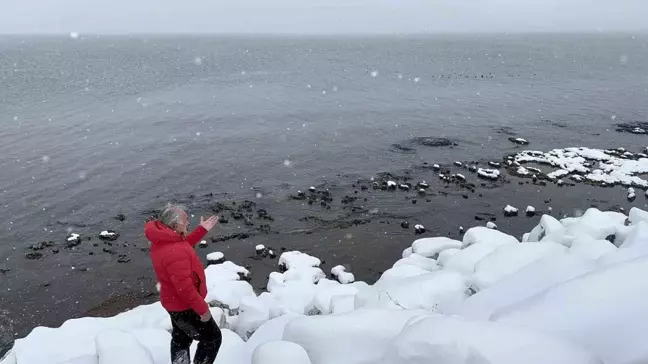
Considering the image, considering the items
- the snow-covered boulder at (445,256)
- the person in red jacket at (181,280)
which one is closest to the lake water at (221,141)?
the snow-covered boulder at (445,256)

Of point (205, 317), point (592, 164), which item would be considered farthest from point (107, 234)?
point (592, 164)

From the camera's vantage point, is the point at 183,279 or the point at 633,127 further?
the point at 633,127

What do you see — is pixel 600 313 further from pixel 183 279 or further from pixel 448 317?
pixel 183 279

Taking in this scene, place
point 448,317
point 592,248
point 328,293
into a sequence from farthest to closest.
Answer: point 328,293
point 592,248
point 448,317

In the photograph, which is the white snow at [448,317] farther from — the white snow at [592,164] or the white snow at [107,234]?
the white snow at [592,164]

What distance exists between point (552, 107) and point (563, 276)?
43524 mm

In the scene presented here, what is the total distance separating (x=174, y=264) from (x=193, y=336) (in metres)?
1.45

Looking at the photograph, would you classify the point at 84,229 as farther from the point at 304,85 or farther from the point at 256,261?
the point at 304,85

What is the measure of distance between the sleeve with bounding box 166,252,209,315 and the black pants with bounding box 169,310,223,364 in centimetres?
52

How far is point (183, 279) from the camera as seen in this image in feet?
18.9

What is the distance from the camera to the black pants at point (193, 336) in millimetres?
6387

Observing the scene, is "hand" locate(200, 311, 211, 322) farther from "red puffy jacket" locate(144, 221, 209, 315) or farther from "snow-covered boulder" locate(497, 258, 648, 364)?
"snow-covered boulder" locate(497, 258, 648, 364)

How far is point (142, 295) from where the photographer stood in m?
15.3

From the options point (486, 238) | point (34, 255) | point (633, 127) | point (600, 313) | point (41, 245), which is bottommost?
point (34, 255)
